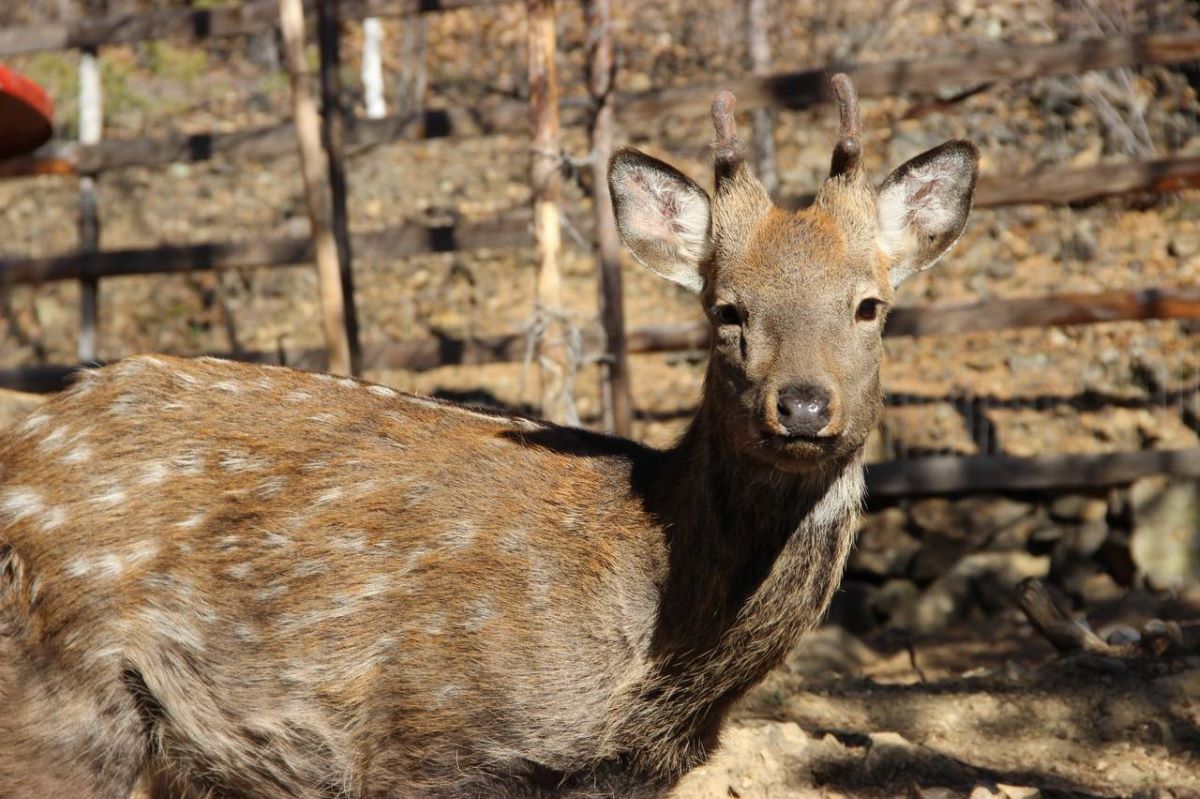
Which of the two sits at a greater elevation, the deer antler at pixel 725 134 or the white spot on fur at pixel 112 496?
the deer antler at pixel 725 134

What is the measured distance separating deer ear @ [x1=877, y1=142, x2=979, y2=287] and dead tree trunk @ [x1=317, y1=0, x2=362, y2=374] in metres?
4.56

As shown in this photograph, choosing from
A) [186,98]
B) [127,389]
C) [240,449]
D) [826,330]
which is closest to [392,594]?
[240,449]

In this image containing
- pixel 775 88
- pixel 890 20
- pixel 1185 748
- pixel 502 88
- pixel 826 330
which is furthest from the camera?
pixel 502 88

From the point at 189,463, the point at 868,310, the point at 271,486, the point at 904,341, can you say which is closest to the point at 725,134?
the point at 868,310

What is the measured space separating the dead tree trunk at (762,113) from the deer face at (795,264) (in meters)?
5.16

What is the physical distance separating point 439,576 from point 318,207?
4.37m

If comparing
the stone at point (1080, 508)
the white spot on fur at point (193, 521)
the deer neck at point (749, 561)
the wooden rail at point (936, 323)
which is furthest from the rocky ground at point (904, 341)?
the white spot on fur at point (193, 521)

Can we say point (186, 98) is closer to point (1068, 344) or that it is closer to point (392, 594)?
point (1068, 344)

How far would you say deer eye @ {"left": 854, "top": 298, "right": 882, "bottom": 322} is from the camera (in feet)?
12.2

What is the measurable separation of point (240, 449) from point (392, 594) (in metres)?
0.67

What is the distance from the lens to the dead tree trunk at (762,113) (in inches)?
385

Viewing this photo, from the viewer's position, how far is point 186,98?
15.4 metres

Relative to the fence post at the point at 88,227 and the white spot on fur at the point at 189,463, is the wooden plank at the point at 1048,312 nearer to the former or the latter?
the white spot on fur at the point at 189,463

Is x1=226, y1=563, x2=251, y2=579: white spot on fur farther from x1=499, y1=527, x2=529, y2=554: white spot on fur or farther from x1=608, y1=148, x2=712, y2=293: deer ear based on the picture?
x1=608, y1=148, x2=712, y2=293: deer ear
